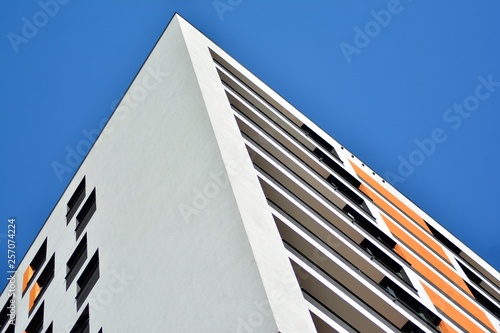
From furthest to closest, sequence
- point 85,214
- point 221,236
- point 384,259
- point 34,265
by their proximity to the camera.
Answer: point 34,265 < point 85,214 < point 384,259 < point 221,236

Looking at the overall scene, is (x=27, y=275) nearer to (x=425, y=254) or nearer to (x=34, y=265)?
(x=34, y=265)

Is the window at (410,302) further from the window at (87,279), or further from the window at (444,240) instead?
the window at (444,240)

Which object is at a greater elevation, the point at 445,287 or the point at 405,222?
the point at 405,222

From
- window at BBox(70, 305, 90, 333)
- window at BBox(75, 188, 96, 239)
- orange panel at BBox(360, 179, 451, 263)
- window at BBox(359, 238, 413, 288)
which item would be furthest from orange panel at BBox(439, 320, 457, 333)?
window at BBox(75, 188, 96, 239)

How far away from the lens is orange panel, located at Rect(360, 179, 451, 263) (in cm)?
2678

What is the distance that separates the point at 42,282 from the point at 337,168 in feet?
37.8

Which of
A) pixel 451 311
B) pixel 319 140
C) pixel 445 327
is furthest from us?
pixel 319 140

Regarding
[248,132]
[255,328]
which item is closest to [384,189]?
[248,132]

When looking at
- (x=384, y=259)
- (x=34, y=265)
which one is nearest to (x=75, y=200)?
(x=34, y=265)

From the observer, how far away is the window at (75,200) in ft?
82.9

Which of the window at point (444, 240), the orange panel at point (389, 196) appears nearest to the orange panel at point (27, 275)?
the orange panel at point (389, 196)

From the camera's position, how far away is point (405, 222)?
89.1 ft

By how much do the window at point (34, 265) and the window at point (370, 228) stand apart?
37.8 ft

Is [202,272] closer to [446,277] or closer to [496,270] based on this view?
[446,277]
